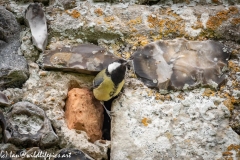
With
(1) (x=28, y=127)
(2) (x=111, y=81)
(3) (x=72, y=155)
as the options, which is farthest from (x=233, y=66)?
(1) (x=28, y=127)

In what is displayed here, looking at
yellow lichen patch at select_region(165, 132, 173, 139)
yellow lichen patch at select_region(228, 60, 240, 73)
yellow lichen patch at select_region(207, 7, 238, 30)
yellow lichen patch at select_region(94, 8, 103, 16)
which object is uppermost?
yellow lichen patch at select_region(207, 7, 238, 30)

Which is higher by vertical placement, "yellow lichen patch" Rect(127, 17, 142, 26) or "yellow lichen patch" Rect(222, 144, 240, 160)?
"yellow lichen patch" Rect(127, 17, 142, 26)

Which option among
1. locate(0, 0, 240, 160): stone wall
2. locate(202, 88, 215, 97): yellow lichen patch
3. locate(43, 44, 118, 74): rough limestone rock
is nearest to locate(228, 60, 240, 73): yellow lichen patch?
locate(0, 0, 240, 160): stone wall

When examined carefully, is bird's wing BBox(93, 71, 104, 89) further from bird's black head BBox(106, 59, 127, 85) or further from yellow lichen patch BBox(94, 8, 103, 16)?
yellow lichen patch BBox(94, 8, 103, 16)

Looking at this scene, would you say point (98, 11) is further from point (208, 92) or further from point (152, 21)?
point (208, 92)

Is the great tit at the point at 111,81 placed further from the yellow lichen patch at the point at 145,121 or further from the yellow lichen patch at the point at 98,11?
the yellow lichen patch at the point at 98,11

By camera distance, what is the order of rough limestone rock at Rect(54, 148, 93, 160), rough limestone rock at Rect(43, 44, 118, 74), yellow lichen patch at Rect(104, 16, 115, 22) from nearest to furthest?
rough limestone rock at Rect(54, 148, 93, 160), rough limestone rock at Rect(43, 44, 118, 74), yellow lichen patch at Rect(104, 16, 115, 22)

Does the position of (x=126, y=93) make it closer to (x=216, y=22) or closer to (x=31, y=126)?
(x=31, y=126)
